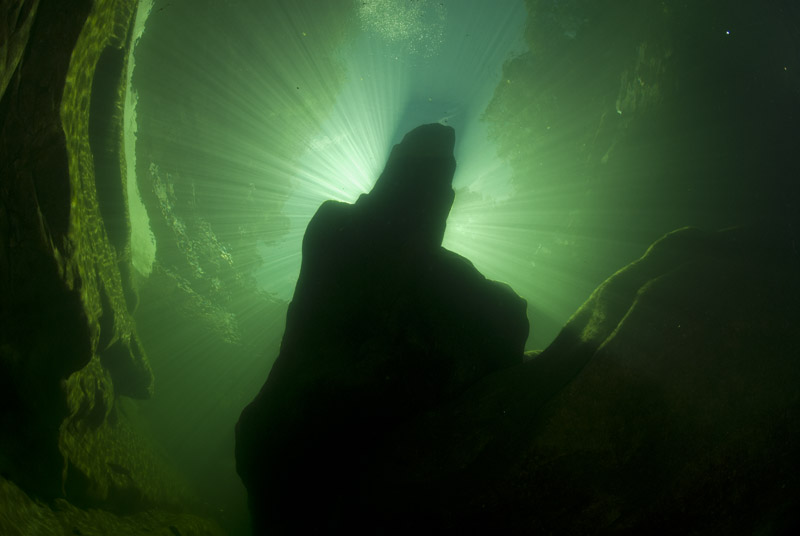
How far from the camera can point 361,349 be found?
5.81m

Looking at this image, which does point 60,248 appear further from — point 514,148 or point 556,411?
point 514,148

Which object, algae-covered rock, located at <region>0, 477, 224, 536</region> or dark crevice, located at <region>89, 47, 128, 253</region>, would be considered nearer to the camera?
algae-covered rock, located at <region>0, 477, 224, 536</region>

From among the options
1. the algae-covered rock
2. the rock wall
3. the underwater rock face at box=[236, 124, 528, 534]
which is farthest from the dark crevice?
the algae-covered rock

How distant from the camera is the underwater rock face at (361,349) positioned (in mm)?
5586

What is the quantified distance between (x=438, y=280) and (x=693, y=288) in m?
4.56

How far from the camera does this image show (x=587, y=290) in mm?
22109

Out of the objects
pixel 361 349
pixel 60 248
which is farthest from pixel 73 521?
pixel 361 349

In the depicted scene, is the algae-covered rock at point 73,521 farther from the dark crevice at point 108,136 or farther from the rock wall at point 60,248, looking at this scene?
the dark crevice at point 108,136

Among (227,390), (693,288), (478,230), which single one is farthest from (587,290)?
(227,390)

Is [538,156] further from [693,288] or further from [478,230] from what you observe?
[693,288]

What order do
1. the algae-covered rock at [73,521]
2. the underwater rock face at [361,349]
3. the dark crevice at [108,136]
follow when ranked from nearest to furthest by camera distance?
the algae-covered rock at [73,521], the underwater rock face at [361,349], the dark crevice at [108,136]

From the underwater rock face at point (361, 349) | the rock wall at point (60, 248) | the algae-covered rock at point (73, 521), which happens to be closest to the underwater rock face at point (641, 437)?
the underwater rock face at point (361, 349)

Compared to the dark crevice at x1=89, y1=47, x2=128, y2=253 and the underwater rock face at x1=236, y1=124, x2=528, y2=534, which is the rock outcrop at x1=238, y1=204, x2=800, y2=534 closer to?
the underwater rock face at x1=236, y1=124, x2=528, y2=534

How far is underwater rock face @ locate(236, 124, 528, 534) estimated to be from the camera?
18.3 feet
